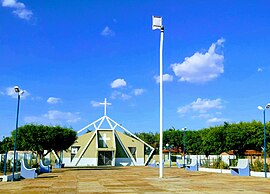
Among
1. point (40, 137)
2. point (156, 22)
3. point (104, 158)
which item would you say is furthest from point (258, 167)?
point (104, 158)

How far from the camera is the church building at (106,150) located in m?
57.8

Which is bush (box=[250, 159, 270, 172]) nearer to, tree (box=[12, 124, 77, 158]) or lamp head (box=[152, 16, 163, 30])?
lamp head (box=[152, 16, 163, 30])

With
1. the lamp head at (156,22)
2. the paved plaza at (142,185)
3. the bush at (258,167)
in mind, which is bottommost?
the paved plaza at (142,185)

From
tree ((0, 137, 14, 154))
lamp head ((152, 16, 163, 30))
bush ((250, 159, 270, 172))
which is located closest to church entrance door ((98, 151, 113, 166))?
tree ((0, 137, 14, 154))

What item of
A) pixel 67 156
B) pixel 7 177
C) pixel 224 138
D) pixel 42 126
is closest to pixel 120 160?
pixel 67 156

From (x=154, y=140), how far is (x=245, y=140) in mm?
45544

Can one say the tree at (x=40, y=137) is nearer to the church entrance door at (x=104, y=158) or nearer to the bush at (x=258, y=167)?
the church entrance door at (x=104, y=158)

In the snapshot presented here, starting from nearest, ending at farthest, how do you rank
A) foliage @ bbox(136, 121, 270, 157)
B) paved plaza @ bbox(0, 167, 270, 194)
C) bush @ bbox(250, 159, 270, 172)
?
paved plaza @ bbox(0, 167, 270, 194), bush @ bbox(250, 159, 270, 172), foliage @ bbox(136, 121, 270, 157)

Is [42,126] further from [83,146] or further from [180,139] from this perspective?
[180,139]

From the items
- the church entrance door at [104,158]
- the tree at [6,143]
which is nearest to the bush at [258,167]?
the church entrance door at [104,158]

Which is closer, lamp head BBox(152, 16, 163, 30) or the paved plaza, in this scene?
the paved plaza

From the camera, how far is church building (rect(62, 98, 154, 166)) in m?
57.8

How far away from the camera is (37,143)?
40031 millimetres

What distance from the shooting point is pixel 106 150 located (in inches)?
2275
